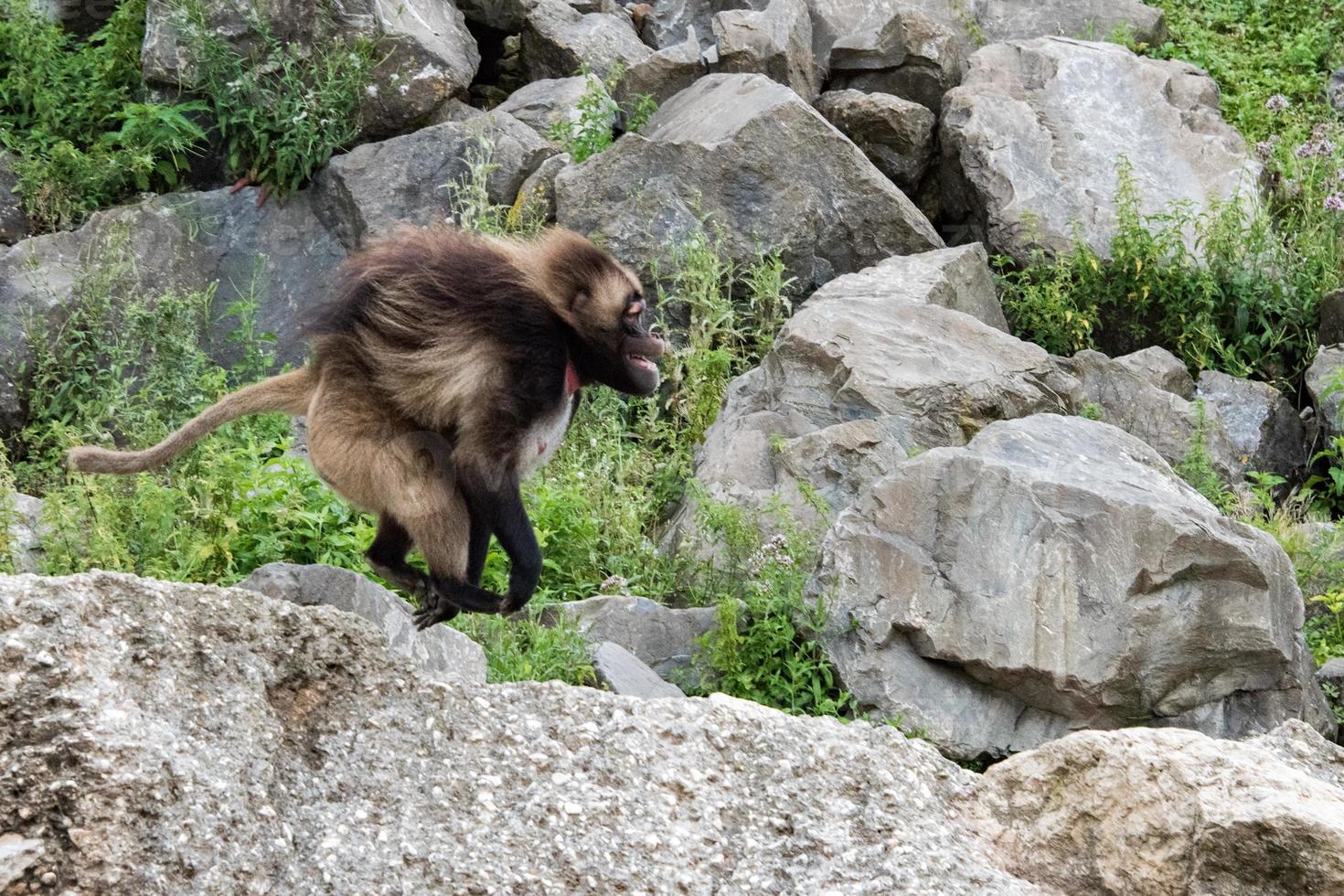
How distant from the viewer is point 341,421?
5305 millimetres

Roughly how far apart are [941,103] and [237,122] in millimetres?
5272

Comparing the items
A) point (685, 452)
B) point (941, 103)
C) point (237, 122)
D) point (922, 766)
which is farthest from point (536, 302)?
point (941, 103)

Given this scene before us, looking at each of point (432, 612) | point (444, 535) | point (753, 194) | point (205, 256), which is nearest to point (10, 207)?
point (205, 256)

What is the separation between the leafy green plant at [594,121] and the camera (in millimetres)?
10711

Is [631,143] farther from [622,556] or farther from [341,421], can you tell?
[341,421]

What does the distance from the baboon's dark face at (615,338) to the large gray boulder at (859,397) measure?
90.9 inches

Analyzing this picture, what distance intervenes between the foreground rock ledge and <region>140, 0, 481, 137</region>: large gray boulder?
7.73 meters

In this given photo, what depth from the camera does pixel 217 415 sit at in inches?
227

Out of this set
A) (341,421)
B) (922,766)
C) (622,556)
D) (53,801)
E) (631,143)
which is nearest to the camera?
(53,801)

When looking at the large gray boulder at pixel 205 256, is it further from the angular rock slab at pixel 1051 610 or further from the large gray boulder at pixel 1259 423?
the large gray boulder at pixel 1259 423

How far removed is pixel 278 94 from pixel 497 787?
817 centimetres

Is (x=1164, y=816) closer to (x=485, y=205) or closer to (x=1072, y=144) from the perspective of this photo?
(x=485, y=205)

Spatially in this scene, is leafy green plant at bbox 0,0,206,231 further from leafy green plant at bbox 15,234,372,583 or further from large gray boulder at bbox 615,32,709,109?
large gray boulder at bbox 615,32,709,109

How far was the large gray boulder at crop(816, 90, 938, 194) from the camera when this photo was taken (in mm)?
11344
